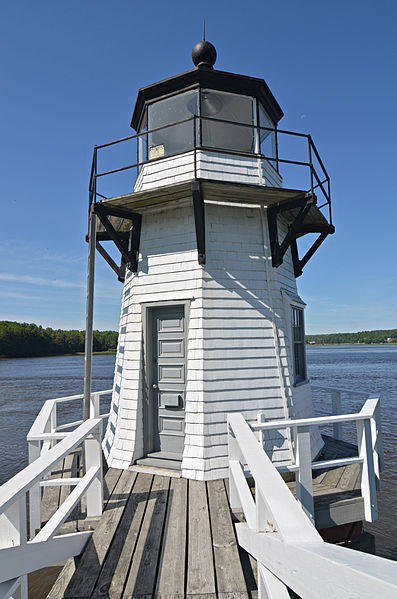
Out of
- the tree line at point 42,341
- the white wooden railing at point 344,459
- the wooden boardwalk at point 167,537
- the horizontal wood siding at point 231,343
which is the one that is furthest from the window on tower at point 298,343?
the tree line at point 42,341

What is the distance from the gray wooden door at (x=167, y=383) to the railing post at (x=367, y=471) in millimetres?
2512

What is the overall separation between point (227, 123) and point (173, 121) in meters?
0.94

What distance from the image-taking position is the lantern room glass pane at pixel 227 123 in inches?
256

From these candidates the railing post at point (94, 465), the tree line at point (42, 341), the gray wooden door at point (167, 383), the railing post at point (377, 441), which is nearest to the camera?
the railing post at point (94, 465)

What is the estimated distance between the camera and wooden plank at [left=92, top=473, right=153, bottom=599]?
299 centimetres

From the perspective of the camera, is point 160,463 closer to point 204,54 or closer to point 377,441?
point 377,441

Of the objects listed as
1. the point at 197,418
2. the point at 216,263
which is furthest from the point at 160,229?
the point at 197,418

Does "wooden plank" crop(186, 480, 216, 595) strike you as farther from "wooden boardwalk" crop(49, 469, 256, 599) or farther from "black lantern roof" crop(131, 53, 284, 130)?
"black lantern roof" crop(131, 53, 284, 130)

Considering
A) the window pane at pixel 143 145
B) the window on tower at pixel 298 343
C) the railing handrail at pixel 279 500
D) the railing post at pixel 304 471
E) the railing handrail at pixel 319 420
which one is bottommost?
the railing post at pixel 304 471

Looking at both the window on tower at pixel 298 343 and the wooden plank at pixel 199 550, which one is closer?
the wooden plank at pixel 199 550

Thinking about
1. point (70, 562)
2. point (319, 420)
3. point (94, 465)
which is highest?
point (319, 420)

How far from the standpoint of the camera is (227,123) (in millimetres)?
6484

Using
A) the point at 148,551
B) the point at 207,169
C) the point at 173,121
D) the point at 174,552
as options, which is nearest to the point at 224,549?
the point at 174,552

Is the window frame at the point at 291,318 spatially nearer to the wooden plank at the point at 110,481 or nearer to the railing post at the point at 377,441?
the railing post at the point at 377,441
